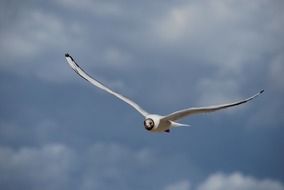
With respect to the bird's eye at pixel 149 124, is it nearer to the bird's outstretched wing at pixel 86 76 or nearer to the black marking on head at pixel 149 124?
the black marking on head at pixel 149 124

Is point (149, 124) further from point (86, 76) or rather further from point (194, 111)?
point (86, 76)

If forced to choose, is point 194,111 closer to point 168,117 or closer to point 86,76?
point 168,117

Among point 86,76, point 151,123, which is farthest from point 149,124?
point 86,76

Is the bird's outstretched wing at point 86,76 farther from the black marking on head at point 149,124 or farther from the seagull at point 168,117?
the black marking on head at point 149,124

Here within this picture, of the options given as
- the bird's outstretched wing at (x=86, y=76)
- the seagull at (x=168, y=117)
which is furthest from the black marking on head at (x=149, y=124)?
A: the bird's outstretched wing at (x=86, y=76)

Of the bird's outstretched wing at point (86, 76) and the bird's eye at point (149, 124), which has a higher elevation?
the bird's outstretched wing at point (86, 76)

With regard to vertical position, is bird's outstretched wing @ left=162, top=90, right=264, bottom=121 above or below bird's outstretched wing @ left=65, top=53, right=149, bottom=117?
below

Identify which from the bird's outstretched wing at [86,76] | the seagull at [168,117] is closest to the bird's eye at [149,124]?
the seagull at [168,117]

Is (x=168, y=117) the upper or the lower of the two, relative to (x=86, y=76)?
lower

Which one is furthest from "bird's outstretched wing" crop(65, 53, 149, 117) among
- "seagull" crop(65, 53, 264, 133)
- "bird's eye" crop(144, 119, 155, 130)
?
"bird's eye" crop(144, 119, 155, 130)

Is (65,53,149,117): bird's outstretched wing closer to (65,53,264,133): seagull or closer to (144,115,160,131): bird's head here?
(65,53,264,133): seagull

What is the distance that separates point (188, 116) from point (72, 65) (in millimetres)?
10454

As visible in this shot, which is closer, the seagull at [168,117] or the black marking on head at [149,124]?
the seagull at [168,117]

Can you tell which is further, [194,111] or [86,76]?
[86,76]
